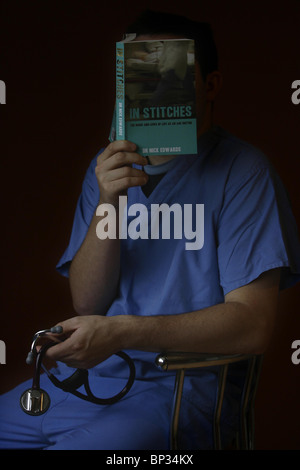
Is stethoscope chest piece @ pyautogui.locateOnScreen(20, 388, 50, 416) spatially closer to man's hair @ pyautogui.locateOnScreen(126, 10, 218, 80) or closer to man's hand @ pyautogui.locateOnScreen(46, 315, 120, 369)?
man's hand @ pyautogui.locateOnScreen(46, 315, 120, 369)

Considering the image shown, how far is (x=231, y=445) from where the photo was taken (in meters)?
1.26

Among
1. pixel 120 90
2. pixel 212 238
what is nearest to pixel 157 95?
pixel 120 90

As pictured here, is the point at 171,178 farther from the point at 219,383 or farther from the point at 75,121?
the point at 219,383

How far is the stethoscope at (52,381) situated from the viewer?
1.19 m

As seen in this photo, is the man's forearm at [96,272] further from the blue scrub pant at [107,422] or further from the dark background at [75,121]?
the blue scrub pant at [107,422]

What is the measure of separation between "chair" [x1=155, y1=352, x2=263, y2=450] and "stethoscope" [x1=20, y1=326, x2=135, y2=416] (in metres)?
0.14

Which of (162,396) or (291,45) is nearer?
(162,396)

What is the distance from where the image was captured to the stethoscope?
1186 millimetres

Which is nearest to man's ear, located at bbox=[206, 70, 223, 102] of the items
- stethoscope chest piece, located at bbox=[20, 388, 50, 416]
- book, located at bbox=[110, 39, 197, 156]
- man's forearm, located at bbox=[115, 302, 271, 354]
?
book, located at bbox=[110, 39, 197, 156]

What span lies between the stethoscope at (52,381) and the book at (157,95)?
487 millimetres
